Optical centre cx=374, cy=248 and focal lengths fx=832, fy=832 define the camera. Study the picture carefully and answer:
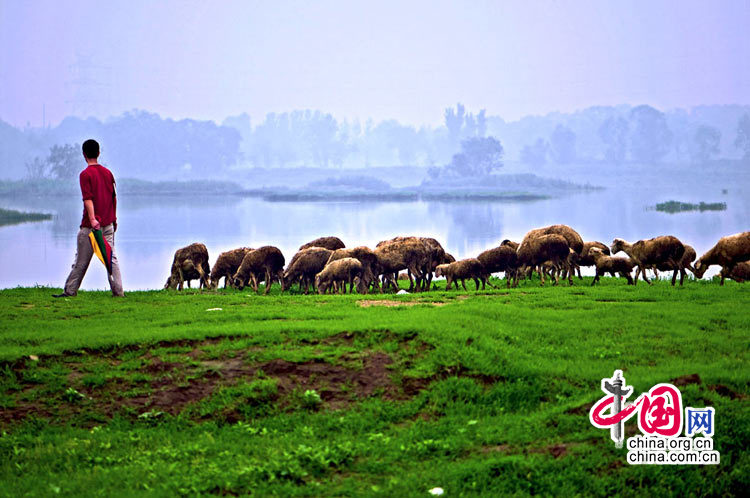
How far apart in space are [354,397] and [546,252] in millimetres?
12753

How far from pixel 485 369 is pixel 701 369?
9.21 feet

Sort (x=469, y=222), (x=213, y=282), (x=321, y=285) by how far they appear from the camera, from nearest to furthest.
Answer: (x=321, y=285), (x=213, y=282), (x=469, y=222)

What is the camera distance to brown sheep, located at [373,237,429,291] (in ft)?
72.8

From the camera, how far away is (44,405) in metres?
10.5

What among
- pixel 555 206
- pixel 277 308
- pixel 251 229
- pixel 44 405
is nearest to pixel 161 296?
pixel 277 308

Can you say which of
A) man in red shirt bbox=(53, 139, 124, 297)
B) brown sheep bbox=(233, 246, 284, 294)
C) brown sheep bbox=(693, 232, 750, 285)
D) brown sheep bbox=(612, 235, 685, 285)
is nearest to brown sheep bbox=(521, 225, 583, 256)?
brown sheep bbox=(612, 235, 685, 285)

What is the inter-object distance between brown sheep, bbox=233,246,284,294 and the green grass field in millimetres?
8630

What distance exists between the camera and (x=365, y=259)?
21688 mm

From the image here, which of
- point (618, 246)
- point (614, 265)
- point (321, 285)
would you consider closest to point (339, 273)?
point (321, 285)

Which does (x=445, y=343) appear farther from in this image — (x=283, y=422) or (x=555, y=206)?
(x=555, y=206)

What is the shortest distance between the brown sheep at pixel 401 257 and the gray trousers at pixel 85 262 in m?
7.15

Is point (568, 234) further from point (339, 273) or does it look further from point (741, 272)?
point (339, 273)

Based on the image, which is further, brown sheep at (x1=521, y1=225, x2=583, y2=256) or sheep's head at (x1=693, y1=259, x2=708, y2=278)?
brown sheep at (x1=521, y1=225, x2=583, y2=256)

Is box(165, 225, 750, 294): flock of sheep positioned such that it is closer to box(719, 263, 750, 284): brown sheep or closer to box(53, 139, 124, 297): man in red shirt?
box(719, 263, 750, 284): brown sheep
